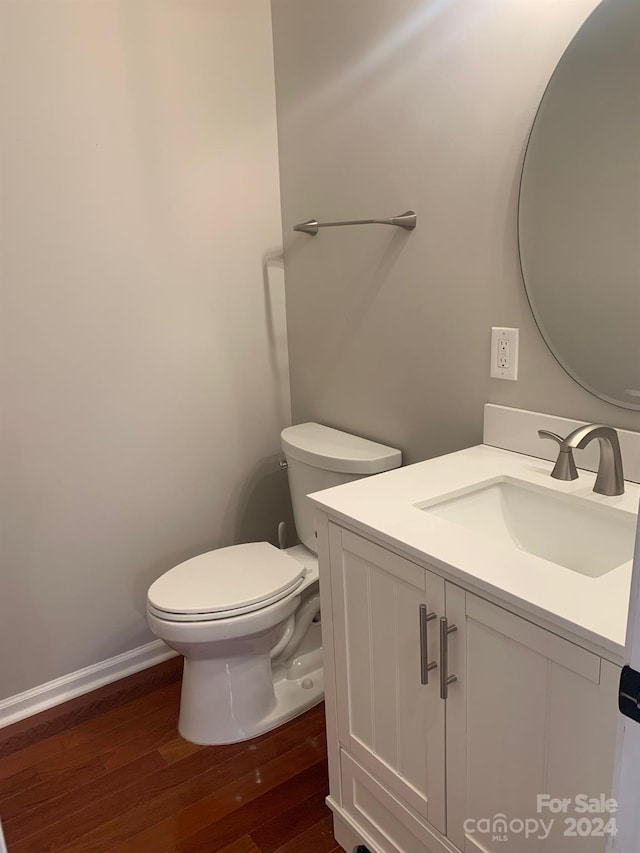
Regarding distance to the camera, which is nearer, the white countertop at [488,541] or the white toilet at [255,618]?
the white countertop at [488,541]

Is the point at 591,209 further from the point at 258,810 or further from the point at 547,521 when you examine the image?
the point at 258,810

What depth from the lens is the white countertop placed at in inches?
36.8

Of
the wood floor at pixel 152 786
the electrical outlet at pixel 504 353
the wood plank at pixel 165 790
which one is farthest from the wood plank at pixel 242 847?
the electrical outlet at pixel 504 353

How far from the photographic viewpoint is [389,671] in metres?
1.30

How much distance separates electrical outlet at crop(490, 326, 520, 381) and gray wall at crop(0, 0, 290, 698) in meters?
0.95

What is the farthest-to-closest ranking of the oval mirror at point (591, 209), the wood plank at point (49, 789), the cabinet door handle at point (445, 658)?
the wood plank at point (49, 789)
the oval mirror at point (591, 209)
the cabinet door handle at point (445, 658)

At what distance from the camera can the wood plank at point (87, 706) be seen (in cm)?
196

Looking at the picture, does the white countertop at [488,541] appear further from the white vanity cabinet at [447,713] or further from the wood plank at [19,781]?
the wood plank at [19,781]

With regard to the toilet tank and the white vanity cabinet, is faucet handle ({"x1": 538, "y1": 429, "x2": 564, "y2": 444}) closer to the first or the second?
the white vanity cabinet

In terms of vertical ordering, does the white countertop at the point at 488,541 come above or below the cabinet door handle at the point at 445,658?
above

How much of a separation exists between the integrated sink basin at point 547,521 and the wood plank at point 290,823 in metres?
0.85

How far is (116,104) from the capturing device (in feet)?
6.23

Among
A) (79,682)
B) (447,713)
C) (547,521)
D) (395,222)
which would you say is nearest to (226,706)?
(79,682)

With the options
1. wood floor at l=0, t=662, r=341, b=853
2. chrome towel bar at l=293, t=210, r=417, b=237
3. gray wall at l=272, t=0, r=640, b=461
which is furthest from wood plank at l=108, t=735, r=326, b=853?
chrome towel bar at l=293, t=210, r=417, b=237
